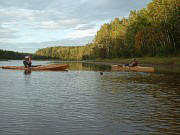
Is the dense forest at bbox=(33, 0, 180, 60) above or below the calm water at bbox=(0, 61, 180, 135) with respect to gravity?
above

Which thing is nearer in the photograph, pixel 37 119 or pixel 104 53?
pixel 37 119

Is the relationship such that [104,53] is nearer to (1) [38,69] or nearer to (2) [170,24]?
(2) [170,24]

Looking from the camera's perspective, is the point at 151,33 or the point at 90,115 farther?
the point at 151,33

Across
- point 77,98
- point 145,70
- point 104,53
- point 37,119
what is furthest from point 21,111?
point 104,53

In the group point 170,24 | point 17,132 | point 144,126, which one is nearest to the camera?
point 17,132

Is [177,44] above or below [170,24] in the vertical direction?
below

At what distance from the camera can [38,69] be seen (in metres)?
48.7

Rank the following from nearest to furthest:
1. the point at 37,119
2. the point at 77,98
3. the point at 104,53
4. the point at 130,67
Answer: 1. the point at 37,119
2. the point at 77,98
3. the point at 130,67
4. the point at 104,53

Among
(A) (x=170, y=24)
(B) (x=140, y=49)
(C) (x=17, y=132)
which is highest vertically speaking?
(A) (x=170, y=24)

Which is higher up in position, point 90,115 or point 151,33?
point 151,33

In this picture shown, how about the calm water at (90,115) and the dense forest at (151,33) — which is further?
the dense forest at (151,33)

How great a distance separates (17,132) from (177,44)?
67125 millimetres

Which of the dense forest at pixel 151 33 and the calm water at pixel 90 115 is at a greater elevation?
the dense forest at pixel 151 33

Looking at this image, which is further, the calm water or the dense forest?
the dense forest
